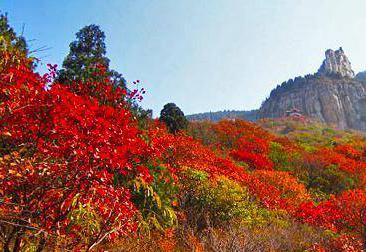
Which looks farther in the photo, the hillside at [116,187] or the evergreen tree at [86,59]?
the evergreen tree at [86,59]

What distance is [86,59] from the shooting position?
22.2 m

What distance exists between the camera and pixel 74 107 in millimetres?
9078

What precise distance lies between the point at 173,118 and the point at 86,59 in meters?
11.9

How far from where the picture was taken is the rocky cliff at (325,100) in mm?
97875

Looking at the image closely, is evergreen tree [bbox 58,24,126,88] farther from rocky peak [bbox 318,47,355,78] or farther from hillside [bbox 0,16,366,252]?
rocky peak [bbox 318,47,355,78]

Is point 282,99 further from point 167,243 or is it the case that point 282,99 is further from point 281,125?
point 167,243

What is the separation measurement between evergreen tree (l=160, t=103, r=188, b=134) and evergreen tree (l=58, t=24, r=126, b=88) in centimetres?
869

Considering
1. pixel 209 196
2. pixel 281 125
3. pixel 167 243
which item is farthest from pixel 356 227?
pixel 281 125

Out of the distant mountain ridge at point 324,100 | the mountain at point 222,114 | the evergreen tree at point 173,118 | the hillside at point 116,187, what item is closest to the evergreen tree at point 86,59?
the hillside at point 116,187

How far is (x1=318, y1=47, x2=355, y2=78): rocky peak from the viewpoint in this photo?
12119 cm

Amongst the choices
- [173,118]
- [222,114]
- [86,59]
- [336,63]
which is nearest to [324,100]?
[336,63]

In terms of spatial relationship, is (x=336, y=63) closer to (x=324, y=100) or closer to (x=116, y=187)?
(x=324, y=100)

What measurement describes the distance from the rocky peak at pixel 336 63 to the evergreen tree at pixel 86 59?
344 ft

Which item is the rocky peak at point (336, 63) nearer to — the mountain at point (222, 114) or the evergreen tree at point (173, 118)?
the mountain at point (222, 114)
